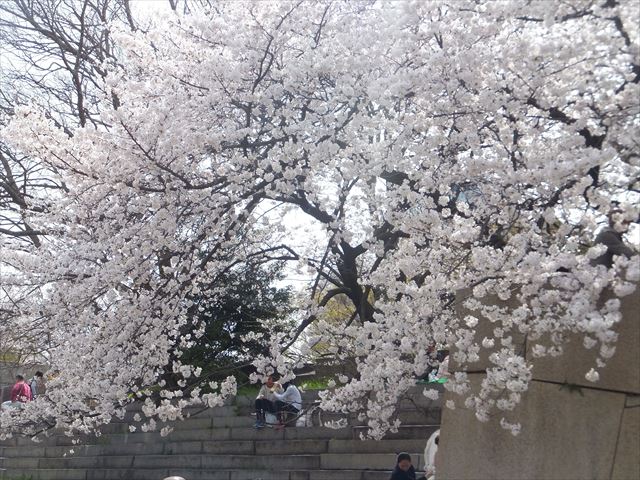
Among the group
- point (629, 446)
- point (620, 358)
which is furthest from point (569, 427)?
point (620, 358)

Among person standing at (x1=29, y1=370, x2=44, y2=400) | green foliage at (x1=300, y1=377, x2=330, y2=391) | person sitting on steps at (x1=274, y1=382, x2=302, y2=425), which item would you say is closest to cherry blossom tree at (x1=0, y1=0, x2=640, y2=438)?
person sitting on steps at (x1=274, y1=382, x2=302, y2=425)

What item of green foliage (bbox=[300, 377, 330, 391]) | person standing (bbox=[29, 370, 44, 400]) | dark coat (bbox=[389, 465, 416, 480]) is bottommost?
person standing (bbox=[29, 370, 44, 400])

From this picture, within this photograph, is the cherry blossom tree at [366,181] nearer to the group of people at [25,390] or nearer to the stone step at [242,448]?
the stone step at [242,448]

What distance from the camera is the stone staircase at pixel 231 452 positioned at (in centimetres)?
1197

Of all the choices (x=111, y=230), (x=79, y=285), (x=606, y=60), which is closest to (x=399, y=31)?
(x=606, y=60)

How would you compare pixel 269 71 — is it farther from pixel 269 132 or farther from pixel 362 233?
pixel 362 233

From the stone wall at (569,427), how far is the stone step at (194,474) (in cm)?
432

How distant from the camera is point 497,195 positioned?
23.6 feet

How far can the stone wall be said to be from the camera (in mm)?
6008

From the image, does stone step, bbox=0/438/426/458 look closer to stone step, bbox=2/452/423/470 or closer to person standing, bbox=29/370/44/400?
stone step, bbox=2/452/423/470

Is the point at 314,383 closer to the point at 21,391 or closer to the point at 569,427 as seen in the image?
the point at 21,391

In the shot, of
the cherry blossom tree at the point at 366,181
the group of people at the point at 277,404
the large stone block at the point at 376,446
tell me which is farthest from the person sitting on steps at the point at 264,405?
the cherry blossom tree at the point at 366,181

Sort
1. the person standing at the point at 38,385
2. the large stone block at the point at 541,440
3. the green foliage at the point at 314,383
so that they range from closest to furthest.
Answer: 1. the large stone block at the point at 541,440
2. the green foliage at the point at 314,383
3. the person standing at the point at 38,385

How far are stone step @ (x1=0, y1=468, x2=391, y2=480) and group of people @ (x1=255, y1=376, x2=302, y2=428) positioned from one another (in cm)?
85
